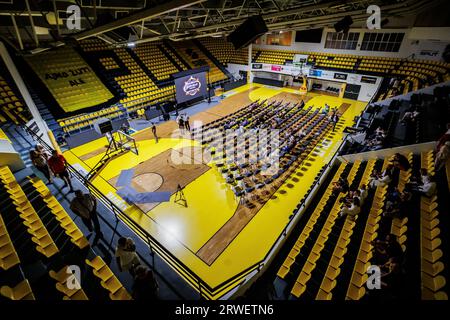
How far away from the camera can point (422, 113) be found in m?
10.9

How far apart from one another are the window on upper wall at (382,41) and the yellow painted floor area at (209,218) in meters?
14.1

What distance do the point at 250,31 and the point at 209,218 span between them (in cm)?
635

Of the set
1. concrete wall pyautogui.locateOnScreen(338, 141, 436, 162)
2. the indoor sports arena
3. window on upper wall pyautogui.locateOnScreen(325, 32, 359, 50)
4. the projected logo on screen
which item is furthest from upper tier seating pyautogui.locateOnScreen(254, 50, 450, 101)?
Result: the projected logo on screen

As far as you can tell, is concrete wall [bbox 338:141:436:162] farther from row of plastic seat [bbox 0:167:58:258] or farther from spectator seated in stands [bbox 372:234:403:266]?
row of plastic seat [bbox 0:167:58:258]

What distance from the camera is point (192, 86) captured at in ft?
60.8

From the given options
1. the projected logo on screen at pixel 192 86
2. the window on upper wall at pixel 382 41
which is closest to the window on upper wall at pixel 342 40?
the window on upper wall at pixel 382 41

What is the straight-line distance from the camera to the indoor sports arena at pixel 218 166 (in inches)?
195

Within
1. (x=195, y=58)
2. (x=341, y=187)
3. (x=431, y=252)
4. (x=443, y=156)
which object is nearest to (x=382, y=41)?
(x=443, y=156)

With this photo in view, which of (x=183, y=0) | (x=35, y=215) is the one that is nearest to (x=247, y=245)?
(x=35, y=215)

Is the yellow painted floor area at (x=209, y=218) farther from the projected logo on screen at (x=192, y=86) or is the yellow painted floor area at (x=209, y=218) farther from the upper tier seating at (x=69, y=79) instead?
Answer: the projected logo on screen at (x=192, y=86)

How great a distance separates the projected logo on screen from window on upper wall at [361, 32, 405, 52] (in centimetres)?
1560

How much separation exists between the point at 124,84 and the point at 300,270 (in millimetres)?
18591
